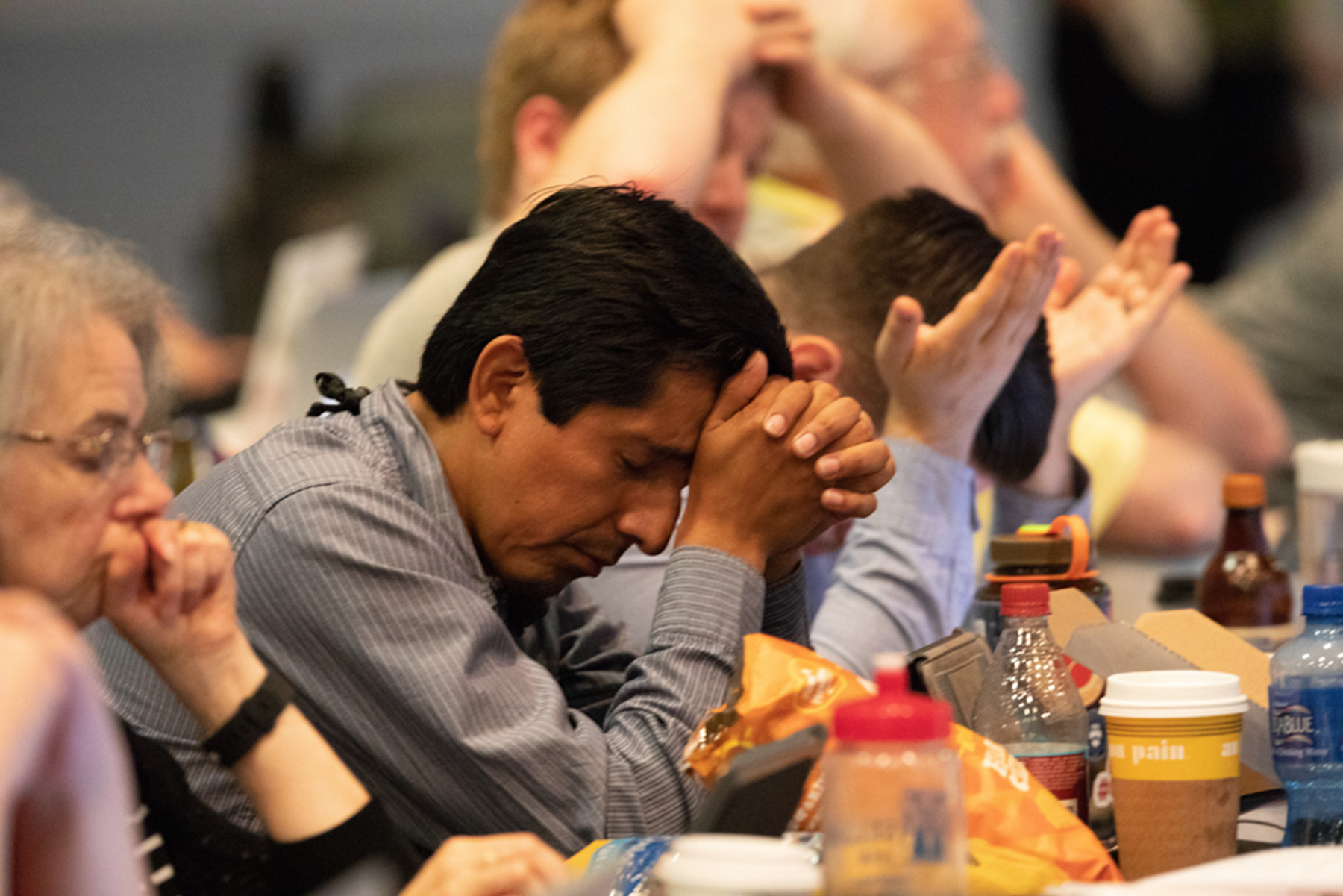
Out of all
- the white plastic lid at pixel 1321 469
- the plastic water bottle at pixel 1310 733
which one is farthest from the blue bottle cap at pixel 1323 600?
the white plastic lid at pixel 1321 469

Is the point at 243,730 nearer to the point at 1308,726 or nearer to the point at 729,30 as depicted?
the point at 1308,726

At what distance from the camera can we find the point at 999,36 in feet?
16.9

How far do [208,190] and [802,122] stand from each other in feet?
14.4

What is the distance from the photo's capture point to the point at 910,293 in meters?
1.76

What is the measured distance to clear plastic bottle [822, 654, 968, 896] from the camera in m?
0.79

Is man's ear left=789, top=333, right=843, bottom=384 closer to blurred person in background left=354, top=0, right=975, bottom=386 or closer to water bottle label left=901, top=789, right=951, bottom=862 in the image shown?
blurred person in background left=354, top=0, right=975, bottom=386

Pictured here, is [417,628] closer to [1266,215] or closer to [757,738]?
[757,738]

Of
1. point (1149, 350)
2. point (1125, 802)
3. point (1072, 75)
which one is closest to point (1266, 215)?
point (1072, 75)

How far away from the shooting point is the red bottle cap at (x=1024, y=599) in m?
1.18

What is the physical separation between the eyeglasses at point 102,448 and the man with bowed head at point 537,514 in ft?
0.50

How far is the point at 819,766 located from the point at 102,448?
0.53 metres

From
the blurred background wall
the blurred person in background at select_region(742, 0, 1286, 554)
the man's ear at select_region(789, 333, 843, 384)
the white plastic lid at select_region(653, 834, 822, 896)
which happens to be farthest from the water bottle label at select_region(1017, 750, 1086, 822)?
the blurred background wall

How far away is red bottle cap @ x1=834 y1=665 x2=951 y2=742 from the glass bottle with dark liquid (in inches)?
42.3

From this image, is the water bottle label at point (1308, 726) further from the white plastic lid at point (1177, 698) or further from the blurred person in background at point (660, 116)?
the blurred person in background at point (660, 116)
